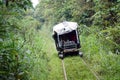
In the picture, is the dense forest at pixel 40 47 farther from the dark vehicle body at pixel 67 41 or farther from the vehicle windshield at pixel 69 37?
the vehicle windshield at pixel 69 37

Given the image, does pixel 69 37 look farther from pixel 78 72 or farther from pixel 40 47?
Result: pixel 78 72

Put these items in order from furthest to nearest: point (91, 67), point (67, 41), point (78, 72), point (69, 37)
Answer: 1. point (69, 37)
2. point (67, 41)
3. point (91, 67)
4. point (78, 72)

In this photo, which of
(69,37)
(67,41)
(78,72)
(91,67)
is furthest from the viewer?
(69,37)

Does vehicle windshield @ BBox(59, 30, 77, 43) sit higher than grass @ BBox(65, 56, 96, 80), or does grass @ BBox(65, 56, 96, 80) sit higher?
vehicle windshield @ BBox(59, 30, 77, 43)

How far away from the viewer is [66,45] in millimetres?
18312

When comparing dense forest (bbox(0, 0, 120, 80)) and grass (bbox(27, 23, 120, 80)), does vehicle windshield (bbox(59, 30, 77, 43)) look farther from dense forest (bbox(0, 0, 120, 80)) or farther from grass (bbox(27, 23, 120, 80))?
grass (bbox(27, 23, 120, 80))

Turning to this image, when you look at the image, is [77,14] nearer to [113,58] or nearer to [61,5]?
[61,5]

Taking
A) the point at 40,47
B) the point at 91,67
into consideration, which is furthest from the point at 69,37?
the point at 91,67

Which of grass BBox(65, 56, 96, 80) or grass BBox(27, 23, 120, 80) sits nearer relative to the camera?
grass BBox(27, 23, 120, 80)

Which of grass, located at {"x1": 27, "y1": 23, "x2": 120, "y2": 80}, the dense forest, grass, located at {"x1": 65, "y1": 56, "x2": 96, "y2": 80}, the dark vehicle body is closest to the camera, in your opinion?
the dense forest

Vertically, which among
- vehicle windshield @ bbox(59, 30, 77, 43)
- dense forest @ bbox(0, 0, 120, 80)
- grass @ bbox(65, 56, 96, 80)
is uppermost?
dense forest @ bbox(0, 0, 120, 80)

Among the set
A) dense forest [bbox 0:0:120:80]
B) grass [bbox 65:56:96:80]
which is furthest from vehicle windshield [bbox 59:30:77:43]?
grass [bbox 65:56:96:80]

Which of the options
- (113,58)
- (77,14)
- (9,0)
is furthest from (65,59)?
(9,0)

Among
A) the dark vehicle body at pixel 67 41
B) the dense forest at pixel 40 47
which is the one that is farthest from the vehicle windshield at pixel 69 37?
the dense forest at pixel 40 47
